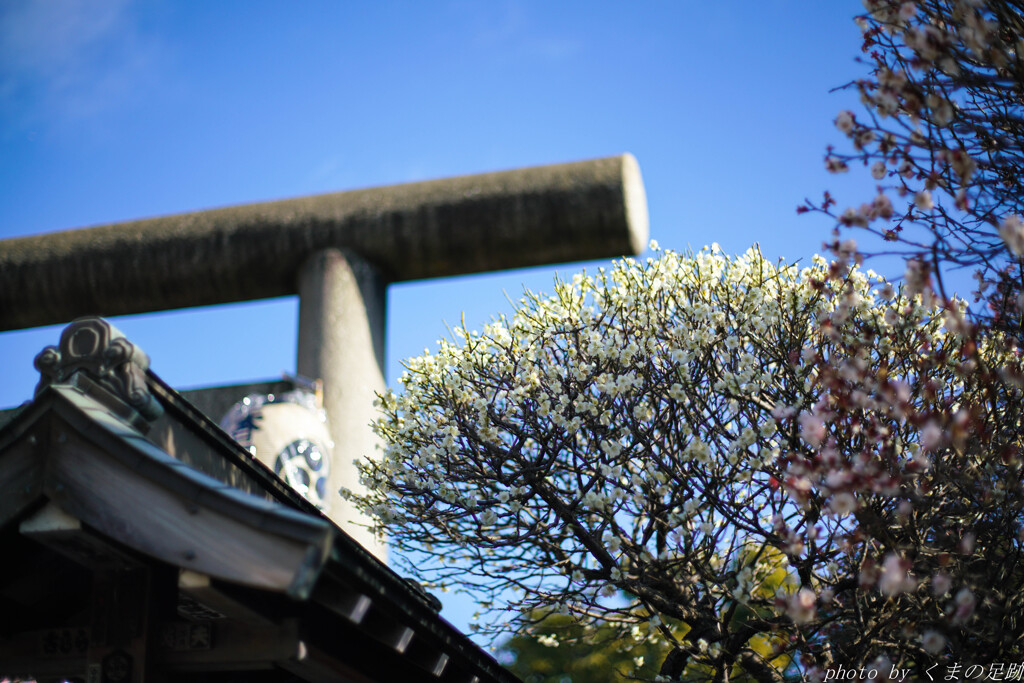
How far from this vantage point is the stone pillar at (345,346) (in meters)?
10.1

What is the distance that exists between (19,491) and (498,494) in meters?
4.19

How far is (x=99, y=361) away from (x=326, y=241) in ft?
23.4

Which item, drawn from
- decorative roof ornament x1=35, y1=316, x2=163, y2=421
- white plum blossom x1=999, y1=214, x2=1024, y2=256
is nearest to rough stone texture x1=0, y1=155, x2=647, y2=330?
white plum blossom x1=999, y1=214, x2=1024, y2=256

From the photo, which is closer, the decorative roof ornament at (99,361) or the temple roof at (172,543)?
the temple roof at (172,543)

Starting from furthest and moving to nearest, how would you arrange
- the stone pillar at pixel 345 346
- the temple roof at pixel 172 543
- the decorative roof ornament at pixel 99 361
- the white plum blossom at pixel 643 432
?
the stone pillar at pixel 345 346
the white plum blossom at pixel 643 432
the decorative roof ornament at pixel 99 361
the temple roof at pixel 172 543

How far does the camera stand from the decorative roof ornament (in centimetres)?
411

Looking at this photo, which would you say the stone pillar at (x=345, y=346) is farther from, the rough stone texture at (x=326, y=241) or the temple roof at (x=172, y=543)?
the temple roof at (x=172, y=543)

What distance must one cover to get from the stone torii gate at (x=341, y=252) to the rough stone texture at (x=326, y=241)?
1 cm

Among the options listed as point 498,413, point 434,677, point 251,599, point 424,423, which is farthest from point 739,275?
Result: point 251,599

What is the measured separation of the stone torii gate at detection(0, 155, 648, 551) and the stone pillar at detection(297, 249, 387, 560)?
16mm

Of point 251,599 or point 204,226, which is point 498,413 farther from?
point 204,226

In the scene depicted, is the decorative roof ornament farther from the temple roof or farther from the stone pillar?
the stone pillar

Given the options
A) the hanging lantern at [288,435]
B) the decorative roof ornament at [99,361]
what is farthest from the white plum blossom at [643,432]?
the decorative roof ornament at [99,361]

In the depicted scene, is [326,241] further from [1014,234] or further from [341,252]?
[1014,234]
